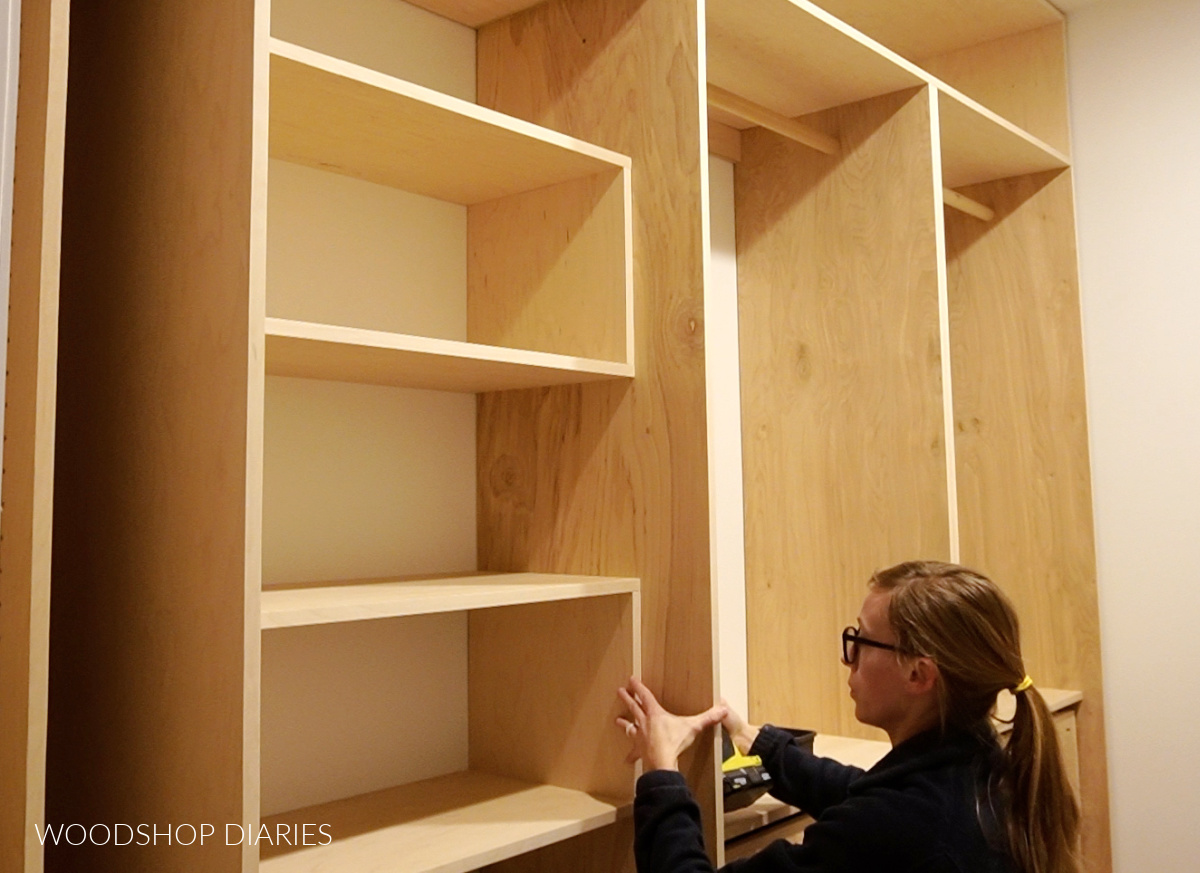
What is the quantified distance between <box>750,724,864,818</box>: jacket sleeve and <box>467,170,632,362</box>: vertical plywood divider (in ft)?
2.39

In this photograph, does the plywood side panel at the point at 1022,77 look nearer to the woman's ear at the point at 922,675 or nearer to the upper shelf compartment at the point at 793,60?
the upper shelf compartment at the point at 793,60

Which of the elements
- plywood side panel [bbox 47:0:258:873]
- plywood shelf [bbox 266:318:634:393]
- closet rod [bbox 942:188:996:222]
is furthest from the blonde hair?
closet rod [bbox 942:188:996:222]

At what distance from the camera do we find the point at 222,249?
4.04 feet

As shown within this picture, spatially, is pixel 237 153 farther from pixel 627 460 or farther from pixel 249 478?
pixel 627 460

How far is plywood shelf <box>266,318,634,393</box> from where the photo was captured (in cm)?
133

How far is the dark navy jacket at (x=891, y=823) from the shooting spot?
139 cm

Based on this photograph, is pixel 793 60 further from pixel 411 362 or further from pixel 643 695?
pixel 643 695

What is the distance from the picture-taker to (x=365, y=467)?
1805 millimetres

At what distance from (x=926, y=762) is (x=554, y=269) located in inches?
38.5

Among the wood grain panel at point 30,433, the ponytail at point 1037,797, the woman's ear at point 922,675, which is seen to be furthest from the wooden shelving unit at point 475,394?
the ponytail at point 1037,797

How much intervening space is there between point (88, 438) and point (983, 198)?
2.48 m

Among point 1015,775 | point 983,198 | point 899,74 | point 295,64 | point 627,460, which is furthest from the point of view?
point 983,198

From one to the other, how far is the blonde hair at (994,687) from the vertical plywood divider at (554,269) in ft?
2.01

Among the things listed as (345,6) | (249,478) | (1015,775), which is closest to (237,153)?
(249,478)
